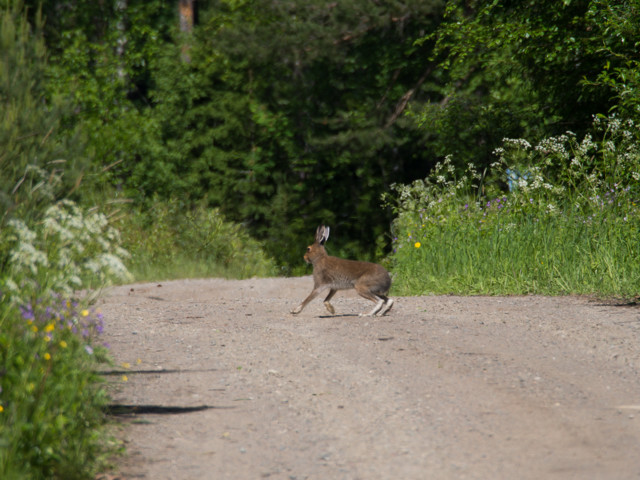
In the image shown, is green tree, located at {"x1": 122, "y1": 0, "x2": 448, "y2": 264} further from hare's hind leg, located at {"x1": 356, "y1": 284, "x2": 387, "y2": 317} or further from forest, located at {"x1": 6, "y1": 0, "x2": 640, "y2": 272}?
hare's hind leg, located at {"x1": 356, "y1": 284, "x2": 387, "y2": 317}

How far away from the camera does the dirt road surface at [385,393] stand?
5.01 m

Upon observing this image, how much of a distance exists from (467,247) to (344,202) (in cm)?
1647

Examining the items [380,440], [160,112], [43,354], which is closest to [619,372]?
[380,440]

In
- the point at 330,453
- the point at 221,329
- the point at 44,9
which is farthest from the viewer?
the point at 44,9

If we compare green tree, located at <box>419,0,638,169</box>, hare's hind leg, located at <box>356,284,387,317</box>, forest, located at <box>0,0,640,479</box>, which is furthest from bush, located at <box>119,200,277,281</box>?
hare's hind leg, located at <box>356,284,387,317</box>

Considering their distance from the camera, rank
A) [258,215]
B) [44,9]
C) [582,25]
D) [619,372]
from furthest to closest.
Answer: [44,9]
[258,215]
[582,25]
[619,372]

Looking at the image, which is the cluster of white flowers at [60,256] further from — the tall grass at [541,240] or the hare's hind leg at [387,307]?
the tall grass at [541,240]

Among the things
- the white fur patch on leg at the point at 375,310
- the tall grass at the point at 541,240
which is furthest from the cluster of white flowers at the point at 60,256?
the tall grass at the point at 541,240

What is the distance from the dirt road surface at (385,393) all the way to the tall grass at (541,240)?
131 cm

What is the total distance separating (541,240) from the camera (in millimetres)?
12625

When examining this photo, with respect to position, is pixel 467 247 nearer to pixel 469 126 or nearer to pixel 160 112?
pixel 469 126

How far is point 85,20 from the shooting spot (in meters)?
35.1

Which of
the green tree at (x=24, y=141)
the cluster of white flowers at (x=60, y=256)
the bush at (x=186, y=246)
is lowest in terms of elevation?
the bush at (x=186, y=246)

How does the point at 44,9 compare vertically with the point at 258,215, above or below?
above
